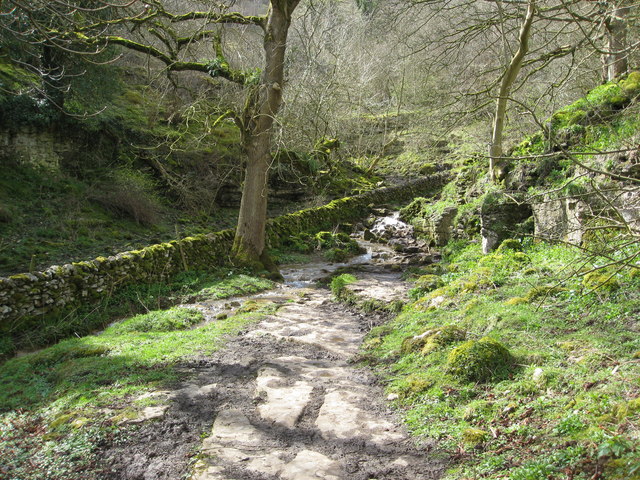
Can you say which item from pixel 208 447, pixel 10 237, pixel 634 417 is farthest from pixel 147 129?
pixel 634 417

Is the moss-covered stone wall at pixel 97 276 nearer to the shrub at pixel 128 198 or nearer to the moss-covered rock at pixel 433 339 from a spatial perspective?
the shrub at pixel 128 198

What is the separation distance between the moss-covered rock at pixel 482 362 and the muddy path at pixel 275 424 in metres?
0.82

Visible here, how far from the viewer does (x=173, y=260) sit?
1134 cm

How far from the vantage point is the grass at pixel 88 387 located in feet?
12.0

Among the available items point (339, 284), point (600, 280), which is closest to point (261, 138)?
point (339, 284)

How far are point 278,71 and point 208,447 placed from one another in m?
9.73

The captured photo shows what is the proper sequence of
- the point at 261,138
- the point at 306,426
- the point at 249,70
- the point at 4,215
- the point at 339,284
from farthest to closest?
the point at 4,215
the point at 261,138
the point at 249,70
the point at 339,284
the point at 306,426

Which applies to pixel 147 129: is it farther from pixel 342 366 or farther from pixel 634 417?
pixel 634 417

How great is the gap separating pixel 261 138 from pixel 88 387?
8124 mm

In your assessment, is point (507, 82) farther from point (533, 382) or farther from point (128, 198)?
point (128, 198)

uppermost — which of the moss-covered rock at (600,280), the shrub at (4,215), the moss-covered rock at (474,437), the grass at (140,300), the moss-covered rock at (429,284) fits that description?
the shrub at (4,215)

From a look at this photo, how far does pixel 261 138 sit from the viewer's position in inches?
465

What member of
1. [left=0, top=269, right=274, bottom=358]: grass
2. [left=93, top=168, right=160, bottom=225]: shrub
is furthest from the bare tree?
[left=93, top=168, right=160, bottom=225]: shrub

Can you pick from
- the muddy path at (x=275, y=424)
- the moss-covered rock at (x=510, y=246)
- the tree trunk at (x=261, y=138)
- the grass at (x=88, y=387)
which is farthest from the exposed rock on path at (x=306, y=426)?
the tree trunk at (x=261, y=138)
